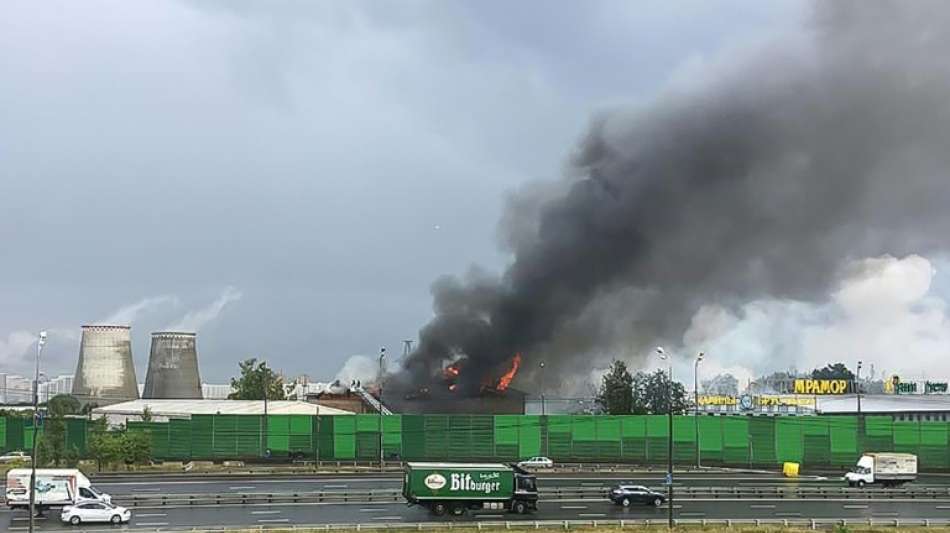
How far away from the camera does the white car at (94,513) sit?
179ft

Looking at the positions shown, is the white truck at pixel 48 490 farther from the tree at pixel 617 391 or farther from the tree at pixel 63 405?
the tree at pixel 617 391

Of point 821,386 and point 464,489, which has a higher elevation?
point 821,386

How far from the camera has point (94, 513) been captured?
180ft

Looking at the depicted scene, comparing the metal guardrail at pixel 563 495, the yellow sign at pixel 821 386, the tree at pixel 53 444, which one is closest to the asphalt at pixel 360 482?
the metal guardrail at pixel 563 495

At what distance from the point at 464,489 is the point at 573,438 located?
45.3 metres

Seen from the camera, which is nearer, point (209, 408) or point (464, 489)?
point (464, 489)

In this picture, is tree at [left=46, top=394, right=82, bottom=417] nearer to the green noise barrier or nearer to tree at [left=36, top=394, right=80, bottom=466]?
the green noise barrier

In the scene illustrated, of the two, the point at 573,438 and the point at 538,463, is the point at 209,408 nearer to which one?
the point at 573,438

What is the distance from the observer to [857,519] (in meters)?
57.9

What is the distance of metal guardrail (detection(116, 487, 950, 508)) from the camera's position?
61688mm

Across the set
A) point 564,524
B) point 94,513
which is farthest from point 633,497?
point 94,513

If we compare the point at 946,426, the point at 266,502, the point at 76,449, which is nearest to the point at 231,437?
the point at 76,449

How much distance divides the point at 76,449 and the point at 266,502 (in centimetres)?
4282

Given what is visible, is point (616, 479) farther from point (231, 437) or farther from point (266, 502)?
point (231, 437)
